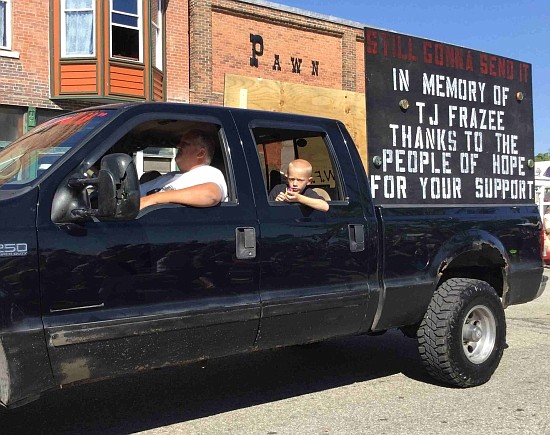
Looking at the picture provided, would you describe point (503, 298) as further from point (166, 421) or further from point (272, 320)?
point (166, 421)

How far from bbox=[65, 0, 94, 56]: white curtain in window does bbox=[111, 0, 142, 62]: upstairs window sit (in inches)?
19.9

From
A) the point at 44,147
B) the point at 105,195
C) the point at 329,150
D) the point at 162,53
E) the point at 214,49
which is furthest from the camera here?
the point at 214,49

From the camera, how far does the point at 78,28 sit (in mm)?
15555

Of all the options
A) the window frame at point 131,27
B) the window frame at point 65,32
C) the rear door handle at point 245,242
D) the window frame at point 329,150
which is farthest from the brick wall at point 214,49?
the rear door handle at point 245,242

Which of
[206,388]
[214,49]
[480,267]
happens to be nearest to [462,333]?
[480,267]

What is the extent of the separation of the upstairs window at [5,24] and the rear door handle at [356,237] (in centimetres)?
1247

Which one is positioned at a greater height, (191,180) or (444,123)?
(444,123)

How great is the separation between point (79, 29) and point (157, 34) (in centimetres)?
201

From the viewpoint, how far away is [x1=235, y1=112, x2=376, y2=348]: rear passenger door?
410 cm

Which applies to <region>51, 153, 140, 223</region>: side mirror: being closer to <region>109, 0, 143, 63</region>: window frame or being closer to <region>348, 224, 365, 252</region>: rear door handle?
<region>348, 224, 365, 252</region>: rear door handle

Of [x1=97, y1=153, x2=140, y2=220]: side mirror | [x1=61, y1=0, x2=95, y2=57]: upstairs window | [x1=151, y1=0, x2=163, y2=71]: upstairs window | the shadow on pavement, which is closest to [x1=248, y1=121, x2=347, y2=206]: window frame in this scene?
[x1=97, y1=153, x2=140, y2=220]: side mirror

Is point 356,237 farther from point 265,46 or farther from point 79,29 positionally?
point 265,46

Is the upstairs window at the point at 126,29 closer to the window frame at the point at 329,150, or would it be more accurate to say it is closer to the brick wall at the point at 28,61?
the brick wall at the point at 28,61

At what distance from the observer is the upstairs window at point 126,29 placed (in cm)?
1584
